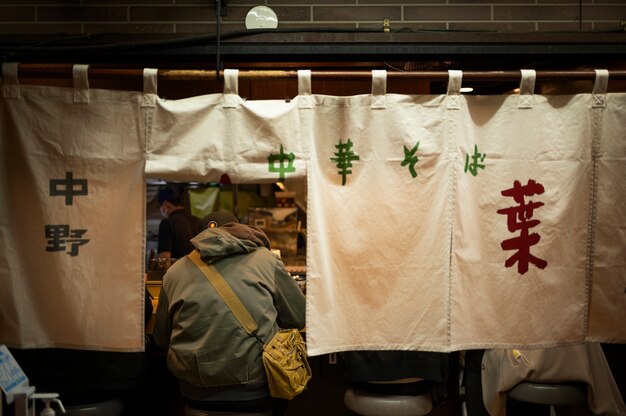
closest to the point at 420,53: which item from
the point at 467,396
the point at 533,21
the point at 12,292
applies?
the point at 533,21

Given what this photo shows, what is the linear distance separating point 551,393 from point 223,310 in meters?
2.80

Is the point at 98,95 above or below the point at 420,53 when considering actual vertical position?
below

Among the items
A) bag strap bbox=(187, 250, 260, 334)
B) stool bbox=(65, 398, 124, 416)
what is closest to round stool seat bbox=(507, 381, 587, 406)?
bag strap bbox=(187, 250, 260, 334)

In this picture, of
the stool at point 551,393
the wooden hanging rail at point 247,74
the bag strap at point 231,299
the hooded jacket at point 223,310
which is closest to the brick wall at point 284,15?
the wooden hanging rail at point 247,74

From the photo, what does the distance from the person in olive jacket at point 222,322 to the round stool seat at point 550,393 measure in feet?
6.64

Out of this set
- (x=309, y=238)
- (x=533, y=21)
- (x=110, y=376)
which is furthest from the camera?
(x=533, y=21)

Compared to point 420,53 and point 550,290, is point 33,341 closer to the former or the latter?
point 420,53

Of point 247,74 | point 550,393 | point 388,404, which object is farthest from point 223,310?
point 550,393

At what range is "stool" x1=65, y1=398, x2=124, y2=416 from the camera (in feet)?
14.7

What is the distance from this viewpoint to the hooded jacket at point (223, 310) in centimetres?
421

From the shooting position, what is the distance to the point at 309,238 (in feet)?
13.1

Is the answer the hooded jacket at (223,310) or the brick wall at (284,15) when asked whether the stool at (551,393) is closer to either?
the hooded jacket at (223,310)

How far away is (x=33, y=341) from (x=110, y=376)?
2.30ft

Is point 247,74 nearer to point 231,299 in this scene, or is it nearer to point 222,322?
point 231,299
